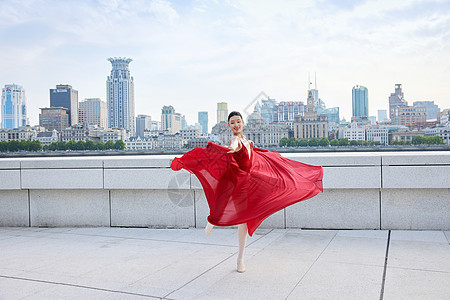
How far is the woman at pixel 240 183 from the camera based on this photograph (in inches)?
154

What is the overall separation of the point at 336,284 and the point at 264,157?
145 cm

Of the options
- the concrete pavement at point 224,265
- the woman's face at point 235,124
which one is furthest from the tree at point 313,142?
the woman's face at point 235,124

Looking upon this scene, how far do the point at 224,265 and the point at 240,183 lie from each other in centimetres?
87

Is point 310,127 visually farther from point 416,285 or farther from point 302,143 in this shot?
point 416,285

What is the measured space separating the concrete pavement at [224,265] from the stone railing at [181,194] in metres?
0.29

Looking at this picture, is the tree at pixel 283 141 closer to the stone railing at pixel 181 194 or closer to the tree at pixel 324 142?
the tree at pixel 324 142

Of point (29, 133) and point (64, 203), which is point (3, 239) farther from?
point (29, 133)

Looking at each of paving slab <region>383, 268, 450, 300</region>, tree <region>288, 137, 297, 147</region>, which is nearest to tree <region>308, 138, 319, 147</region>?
tree <region>288, 137, 297, 147</region>

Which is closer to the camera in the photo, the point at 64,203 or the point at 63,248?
the point at 63,248

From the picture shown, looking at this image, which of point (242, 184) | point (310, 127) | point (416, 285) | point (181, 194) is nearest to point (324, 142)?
point (310, 127)

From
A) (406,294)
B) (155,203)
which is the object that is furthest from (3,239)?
(406,294)

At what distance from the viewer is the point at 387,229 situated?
5.77 meters

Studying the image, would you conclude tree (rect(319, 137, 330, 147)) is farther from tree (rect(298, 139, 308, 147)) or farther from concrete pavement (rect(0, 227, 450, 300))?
concrete pavement (rect(0, 227, 450, 300))

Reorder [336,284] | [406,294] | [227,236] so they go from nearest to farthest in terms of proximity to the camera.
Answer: [406,294]
[336,284]
[227,236]
